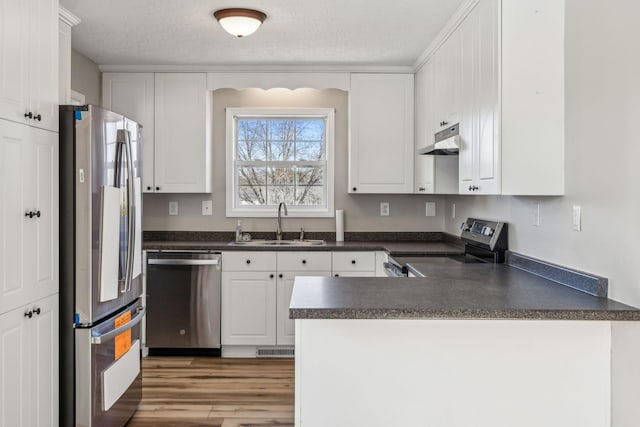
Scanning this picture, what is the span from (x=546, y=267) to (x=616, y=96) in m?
0.88

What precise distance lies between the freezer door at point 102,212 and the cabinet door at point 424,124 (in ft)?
6.97

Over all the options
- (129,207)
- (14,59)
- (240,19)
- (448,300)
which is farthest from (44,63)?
(448,300)

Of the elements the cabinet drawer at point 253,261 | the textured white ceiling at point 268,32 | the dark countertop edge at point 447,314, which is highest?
the textured white ceiling at point 268,32

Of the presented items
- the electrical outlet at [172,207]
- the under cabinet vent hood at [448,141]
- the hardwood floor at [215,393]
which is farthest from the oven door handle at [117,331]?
the under cabinet vent hood at [448,141]

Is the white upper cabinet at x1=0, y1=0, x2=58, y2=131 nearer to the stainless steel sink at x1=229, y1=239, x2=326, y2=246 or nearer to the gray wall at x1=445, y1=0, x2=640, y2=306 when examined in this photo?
the stainless steel sink at x1=229, y1=239, x2=326, y2=246

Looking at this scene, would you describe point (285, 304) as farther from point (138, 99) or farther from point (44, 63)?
point (44, 63)

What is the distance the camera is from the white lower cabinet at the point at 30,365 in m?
2.07

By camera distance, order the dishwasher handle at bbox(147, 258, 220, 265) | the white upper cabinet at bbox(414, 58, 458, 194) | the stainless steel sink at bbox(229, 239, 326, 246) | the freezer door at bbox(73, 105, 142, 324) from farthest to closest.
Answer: the stainless steel sink at bbox(229, 239, 326, 246) → the dishwasher handle at bbox(147, 258, 220, 265) → the white upper cabinet at bbox(414, 58, 458, 194) → the freezer door at bbox(73, 105, 142, 324)

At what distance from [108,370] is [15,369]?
509 mm

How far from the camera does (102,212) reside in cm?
244

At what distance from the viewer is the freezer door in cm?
239

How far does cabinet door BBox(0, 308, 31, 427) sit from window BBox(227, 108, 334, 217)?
97.6 inches

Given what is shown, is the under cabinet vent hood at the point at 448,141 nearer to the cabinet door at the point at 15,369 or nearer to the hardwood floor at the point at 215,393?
the hardwood floor at the point at 215,393

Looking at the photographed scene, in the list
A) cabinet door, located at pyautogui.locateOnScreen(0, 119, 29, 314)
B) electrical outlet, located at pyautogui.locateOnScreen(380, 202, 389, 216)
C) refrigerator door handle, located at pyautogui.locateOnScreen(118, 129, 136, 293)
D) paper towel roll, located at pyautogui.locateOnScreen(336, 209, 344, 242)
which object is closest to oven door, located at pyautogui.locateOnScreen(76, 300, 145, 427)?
refrigerator door handle, located at pyautogui.locateOnScreen(118, 129, 136, 293)
